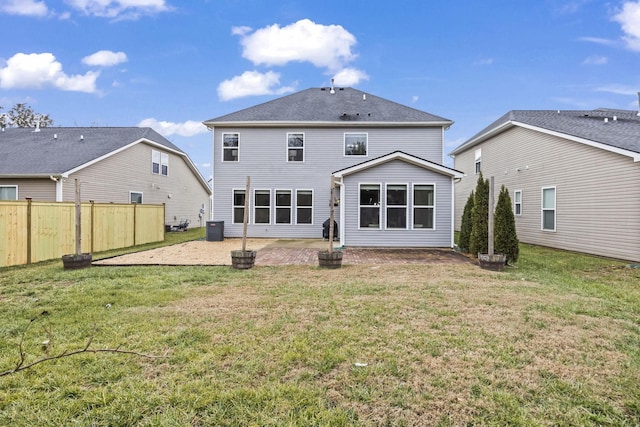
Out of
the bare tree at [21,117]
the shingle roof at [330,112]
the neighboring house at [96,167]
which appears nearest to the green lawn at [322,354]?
the neighboring house at [96,167]

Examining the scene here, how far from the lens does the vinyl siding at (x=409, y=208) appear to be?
40.1 ft

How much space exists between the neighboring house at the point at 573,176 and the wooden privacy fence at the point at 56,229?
16320 mm

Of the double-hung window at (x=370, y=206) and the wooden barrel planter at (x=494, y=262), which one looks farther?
the double-hung window at (x=370, y=206)

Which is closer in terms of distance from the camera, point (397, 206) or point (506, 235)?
point (506, 235)

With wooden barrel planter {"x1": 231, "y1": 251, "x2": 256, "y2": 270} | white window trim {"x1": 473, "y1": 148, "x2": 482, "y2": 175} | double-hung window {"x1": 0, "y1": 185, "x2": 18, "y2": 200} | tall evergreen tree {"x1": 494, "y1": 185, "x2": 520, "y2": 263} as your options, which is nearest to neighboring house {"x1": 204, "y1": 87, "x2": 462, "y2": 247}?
white window trim {"x1": 473, "y1": 148, "x2": 482, "y2": 175}

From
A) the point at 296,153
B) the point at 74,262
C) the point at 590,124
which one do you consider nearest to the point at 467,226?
the point at 590,124

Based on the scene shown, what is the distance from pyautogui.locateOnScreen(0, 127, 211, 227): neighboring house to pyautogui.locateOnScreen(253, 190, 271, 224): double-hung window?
7.40 metres

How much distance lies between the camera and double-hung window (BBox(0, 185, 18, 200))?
47.0 feet

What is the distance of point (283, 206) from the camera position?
1566 cm

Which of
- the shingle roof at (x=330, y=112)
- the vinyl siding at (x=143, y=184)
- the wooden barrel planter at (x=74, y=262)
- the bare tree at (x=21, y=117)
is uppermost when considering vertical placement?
the bare tree at (x=21, y=117)

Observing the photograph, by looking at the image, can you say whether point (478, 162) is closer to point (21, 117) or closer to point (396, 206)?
point (396, 206)

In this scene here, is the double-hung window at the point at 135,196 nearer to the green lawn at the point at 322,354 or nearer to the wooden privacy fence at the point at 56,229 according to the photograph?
the wooden privacy fence at the point at 56,229

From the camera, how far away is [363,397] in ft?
8.46

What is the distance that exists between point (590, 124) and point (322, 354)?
50.0 ft
